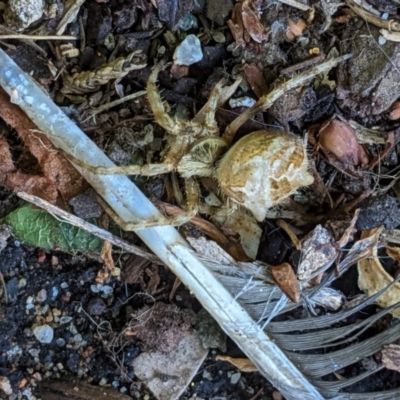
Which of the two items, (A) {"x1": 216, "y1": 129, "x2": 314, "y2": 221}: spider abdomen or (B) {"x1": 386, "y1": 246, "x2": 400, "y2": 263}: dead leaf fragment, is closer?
(A) {"x1": 216, "y1": 129, "x2": 314, "y2": 221}: spider abdomen

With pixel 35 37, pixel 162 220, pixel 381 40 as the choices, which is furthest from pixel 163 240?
pixel 381 40

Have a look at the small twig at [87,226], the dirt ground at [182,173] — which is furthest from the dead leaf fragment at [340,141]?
the small twig at [87,226]

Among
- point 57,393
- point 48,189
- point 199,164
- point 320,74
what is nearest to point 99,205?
point 48,189

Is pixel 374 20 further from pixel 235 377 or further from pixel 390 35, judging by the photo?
pixel 235 377

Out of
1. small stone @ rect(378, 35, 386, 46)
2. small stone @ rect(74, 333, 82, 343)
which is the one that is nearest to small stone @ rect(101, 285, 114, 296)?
small stone @ rect(74, 333, 82, 343)

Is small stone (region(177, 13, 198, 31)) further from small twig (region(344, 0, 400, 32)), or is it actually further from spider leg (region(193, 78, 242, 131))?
small twig (region(344, 0, 400, 32))

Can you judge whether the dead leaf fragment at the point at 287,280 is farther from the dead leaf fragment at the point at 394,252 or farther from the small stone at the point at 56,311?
the small stone at the point at 56,311

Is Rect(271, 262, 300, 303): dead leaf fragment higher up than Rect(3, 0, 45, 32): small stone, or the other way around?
Rect(3, 0, 45, 32): small stone

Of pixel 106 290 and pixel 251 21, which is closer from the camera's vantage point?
pixel 251 21
